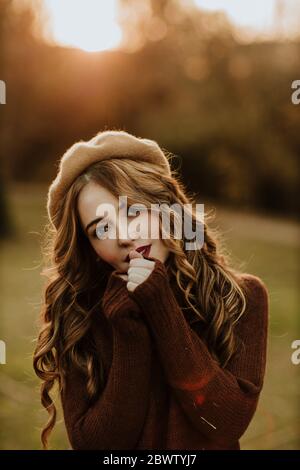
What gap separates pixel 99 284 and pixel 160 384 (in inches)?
18.5

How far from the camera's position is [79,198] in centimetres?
216

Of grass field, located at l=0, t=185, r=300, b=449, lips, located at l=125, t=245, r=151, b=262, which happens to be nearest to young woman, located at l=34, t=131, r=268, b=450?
lips, located at l=125, t=245, r=151, b=262

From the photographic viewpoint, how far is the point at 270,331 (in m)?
7.80

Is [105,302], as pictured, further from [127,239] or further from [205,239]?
[205,239]

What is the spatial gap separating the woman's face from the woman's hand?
1.7 inches

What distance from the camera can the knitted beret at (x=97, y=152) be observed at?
2.19 meters

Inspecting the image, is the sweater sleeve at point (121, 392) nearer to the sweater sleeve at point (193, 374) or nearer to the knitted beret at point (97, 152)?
the sweater sleeve at point (193, 374)

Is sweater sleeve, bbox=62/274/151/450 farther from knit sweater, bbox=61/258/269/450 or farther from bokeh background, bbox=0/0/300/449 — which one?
bokeh background, bbox=0/0/300/449

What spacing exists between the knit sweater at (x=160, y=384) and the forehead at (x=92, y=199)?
239 millimetres

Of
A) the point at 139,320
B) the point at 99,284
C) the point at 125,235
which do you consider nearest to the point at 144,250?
the point at 125,235

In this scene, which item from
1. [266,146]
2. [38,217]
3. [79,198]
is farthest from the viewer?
[266,146]

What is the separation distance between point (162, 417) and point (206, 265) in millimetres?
590

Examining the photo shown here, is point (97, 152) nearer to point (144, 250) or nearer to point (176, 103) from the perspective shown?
point (144, 250)

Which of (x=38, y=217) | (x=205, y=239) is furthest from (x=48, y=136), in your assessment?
(x=205, y=239)
